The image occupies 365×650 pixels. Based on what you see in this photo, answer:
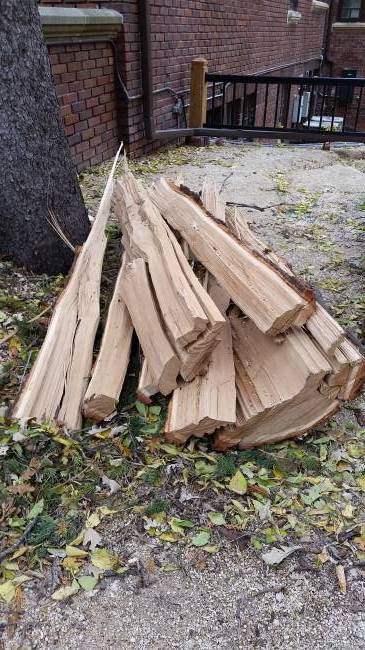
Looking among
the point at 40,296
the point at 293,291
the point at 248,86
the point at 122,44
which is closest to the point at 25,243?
the point at 40,296

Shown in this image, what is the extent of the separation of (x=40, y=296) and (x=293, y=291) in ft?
5.67

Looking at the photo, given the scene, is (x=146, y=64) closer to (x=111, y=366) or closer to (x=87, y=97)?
(x=87, y=97)

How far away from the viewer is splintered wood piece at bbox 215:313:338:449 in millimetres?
2197

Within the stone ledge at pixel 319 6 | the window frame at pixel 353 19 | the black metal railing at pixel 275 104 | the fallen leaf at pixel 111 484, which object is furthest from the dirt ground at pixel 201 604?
the window frame at pixel 353 19

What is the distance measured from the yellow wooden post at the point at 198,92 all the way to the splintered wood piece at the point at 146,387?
22.1 feet

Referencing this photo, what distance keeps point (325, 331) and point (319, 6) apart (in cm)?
1686

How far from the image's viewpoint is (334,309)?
3502mm

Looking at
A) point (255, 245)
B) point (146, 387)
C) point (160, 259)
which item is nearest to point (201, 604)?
point (146, 387)

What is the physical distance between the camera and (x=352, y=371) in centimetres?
232

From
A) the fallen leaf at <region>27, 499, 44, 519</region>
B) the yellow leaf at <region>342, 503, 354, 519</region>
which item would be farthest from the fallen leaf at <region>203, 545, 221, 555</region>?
the fallen leaf at <region>27, 499, 44, 519</region>

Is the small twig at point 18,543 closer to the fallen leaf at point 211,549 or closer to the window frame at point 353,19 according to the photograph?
the fallen leaf at point 211,549

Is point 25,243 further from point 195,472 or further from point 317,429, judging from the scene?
point 317,429

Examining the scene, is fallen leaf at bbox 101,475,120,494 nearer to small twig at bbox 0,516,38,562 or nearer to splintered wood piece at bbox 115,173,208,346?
small twig at bbox 0,516,38,562

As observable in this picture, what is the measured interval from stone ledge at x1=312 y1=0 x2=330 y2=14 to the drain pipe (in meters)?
11.2
